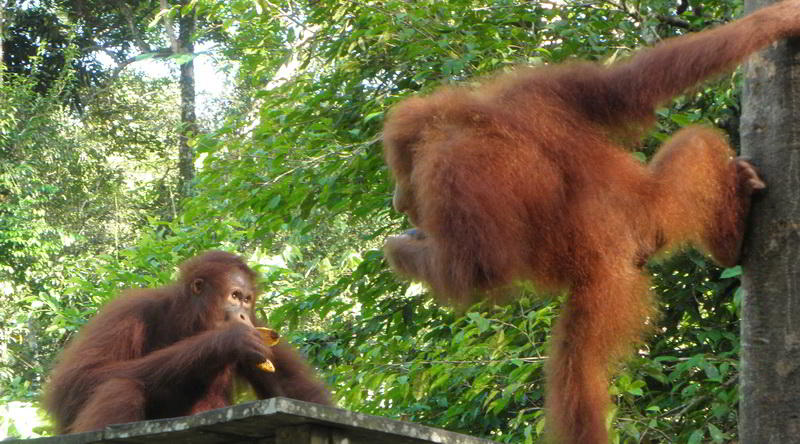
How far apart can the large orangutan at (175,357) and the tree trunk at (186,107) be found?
32.1 ft

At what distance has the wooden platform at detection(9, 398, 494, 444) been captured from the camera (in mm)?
2062

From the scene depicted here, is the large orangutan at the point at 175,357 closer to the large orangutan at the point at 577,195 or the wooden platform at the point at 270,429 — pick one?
the wooden platform at the point at 270,429

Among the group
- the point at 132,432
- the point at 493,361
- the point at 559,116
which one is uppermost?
the point at 559,116

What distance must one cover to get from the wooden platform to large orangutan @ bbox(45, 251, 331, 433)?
1.92 ft

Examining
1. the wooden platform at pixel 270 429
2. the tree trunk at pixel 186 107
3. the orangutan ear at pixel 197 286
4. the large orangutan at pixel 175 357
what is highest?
the tree trunk at pixel 186 107

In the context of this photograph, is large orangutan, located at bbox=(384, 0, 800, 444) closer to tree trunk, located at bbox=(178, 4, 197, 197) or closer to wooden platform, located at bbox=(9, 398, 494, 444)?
wooden platform, located at bbox=(9, 398, 494, 444)

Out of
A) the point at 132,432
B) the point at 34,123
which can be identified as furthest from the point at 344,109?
the point at 34,123

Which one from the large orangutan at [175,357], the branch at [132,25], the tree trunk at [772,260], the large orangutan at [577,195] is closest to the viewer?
the tree trunk at [772,260]

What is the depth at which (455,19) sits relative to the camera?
16.3 feet

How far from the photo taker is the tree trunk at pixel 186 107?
1414cm

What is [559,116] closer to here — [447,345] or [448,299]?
[448,299]

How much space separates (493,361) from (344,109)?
6.28ft

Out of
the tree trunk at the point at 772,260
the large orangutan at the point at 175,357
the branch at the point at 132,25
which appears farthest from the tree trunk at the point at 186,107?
the tree trunk at the point at 772,260

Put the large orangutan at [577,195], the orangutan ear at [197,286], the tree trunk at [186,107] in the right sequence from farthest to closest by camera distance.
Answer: the tree trunk at [186,107]
the orangutan ear at [197,286]
the large orangutan at [577,195]
